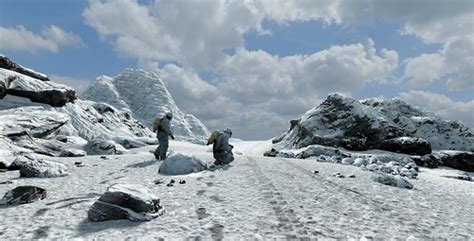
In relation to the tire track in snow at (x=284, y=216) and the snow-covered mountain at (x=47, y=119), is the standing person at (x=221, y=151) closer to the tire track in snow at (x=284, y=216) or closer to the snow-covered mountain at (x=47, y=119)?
the tire track in snow at (x=284, y=216)

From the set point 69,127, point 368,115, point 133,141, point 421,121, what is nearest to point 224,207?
point 133,141

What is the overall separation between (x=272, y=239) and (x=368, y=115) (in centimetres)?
7650

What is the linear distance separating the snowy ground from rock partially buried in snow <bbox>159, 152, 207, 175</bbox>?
258 cm

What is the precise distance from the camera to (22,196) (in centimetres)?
918

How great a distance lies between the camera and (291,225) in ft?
24.0

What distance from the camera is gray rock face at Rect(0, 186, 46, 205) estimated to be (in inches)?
354

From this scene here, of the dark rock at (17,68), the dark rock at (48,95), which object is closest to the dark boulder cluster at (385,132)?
the dark rock at (48,95)

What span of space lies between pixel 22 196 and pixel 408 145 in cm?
7191

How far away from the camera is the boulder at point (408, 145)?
69562 mm

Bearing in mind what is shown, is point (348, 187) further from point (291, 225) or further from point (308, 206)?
point (291, 225)

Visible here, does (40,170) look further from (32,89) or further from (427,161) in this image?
(427,161)

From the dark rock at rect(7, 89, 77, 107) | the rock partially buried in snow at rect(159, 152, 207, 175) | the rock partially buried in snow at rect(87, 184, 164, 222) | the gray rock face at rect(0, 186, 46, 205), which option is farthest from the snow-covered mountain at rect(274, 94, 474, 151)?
the rock partially buried in snow at rect(87, 184, 164, 222)

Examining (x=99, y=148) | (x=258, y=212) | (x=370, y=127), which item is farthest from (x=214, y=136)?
(x=370, y=127)

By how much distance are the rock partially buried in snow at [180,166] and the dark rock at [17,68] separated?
54.6 metres
